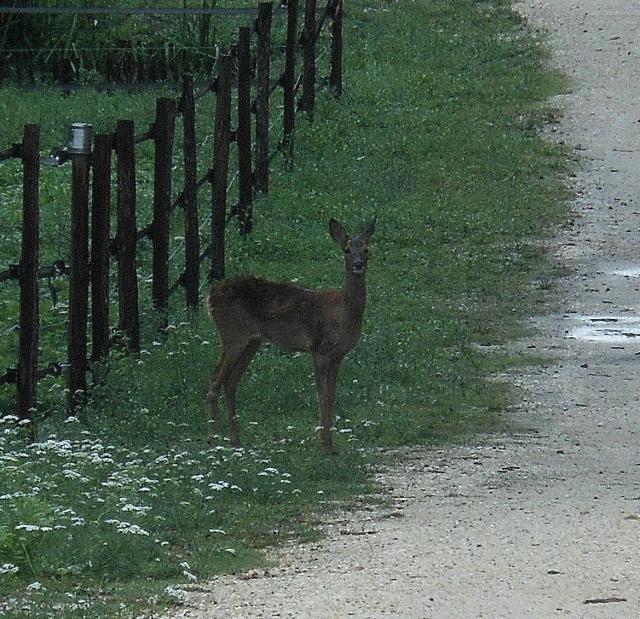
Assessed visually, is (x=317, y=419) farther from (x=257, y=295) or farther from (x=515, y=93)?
(x=515, y=93)

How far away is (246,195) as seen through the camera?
15992 mm

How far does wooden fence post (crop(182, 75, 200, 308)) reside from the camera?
43.9 ft

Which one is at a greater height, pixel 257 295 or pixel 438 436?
pixel 257 295

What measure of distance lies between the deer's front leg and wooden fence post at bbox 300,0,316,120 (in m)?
9.67

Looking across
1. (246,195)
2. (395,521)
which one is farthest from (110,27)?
(395,521)

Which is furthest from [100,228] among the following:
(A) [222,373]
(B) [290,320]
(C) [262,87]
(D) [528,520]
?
(C) [262,87]

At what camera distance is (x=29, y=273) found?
10484mm

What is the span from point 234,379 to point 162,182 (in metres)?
2.49

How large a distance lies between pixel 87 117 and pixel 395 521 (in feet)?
42.1

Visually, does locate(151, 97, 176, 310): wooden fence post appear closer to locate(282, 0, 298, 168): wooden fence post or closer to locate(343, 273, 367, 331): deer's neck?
locate(343, 273, 367, 331): deer's neck

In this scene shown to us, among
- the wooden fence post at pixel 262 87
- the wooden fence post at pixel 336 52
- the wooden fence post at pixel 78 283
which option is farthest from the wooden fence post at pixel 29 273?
the wooden fence post at pixel 336 52

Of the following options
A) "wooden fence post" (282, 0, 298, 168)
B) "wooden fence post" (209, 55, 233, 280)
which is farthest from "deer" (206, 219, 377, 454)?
"wooden fence post" (282, 0, 298, 168)

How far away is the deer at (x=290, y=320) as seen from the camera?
10219 mm

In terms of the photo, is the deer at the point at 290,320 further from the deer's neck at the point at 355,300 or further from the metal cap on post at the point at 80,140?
the metal cap on post at the point at 80,140
